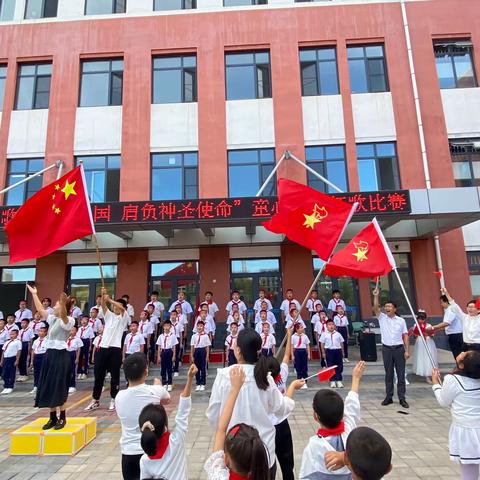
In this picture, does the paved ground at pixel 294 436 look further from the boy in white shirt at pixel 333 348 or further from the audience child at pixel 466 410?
the audience child at pixel 466 410

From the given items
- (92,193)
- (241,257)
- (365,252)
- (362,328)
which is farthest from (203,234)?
(365,252)

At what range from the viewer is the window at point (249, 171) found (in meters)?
13.2

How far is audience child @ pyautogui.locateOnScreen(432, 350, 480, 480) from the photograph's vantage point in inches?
123

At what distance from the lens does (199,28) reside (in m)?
14.2

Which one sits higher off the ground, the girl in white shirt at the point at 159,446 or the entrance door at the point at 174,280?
the entrance door at the point at 174,280

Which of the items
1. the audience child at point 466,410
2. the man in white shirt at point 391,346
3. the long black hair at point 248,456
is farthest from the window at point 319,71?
the long black hair at point 248,456

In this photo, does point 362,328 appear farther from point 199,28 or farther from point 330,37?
point 199,28

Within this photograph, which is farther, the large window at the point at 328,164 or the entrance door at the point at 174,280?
the large window at the point at 328,164

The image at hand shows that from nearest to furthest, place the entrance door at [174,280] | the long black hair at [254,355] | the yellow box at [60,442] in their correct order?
the long black hair at [254,355]
the yellow box at [60,442]
the entrance door at [174,280]

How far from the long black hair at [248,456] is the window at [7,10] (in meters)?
19.6

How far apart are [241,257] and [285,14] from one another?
9987 mm

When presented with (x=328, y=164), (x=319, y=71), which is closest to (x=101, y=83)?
(x=319, y=71)

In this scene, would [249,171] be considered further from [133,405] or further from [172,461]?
[172,461]

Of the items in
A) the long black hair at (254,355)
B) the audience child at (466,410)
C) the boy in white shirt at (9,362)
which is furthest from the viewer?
the boy in white shirt at (9,362)
